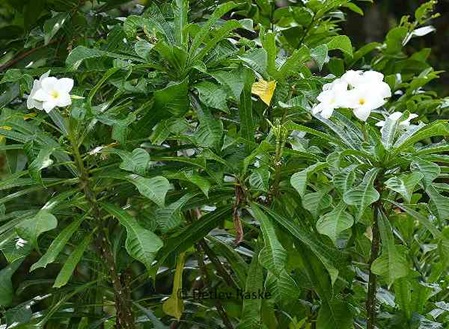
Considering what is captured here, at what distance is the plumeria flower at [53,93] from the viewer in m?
1.16

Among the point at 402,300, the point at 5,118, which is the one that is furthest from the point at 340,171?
the point at 5,118

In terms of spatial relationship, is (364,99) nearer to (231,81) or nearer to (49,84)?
(231,81)

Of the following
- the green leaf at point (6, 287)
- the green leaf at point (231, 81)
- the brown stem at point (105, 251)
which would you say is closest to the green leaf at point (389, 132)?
the green leaf at point (231, 81)

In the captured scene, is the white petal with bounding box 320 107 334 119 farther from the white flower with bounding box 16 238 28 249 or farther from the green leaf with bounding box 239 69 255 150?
the white flower with bounding box 16 238 28 249

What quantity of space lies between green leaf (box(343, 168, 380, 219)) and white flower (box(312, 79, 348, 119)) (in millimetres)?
143

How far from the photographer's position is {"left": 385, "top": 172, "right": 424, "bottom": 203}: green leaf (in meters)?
1.07

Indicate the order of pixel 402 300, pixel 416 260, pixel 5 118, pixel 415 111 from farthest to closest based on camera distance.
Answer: pixel 415 111 < pixel 416 260 < pixel 402 300 < pixel 5 118

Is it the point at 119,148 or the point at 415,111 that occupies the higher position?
the point at 119,148

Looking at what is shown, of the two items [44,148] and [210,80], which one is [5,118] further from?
[210,80]

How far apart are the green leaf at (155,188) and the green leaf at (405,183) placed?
0.30 m

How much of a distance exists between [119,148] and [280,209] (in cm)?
27

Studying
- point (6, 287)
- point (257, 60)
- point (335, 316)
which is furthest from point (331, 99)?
point (6, 287)

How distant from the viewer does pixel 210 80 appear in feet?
4.26

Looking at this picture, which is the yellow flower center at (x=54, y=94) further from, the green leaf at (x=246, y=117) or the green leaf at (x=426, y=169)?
the green leaf at (x=426, y=169)
